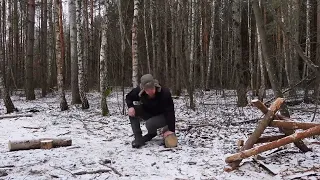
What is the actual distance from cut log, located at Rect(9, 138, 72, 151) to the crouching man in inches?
51.1

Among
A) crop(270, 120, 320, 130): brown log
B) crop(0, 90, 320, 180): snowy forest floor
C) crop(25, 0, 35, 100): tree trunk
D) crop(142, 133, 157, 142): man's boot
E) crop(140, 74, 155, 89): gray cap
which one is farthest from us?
crop(25, 0, 35, 100): tree trunk

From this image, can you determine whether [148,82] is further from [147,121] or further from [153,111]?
[147,121]

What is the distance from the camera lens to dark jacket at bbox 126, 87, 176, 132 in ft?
19.0

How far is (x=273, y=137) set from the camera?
508 centimetres

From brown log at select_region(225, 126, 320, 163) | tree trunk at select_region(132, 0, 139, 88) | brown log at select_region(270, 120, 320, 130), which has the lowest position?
brown log at select_region(225, 126, 320, 163)

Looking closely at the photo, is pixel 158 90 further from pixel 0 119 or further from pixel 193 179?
pixel 0 119

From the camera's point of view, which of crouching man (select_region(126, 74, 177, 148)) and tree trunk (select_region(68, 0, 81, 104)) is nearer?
crouching man (select_region(126, 74, 177, 148))

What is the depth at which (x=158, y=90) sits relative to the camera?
228 inches

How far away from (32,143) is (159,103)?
235cm

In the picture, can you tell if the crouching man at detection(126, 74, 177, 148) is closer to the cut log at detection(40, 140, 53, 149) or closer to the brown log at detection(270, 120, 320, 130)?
the cut log at detection(40, 140, 53, 149)

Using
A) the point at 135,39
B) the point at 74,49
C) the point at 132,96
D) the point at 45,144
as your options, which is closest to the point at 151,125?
the point at 132,96

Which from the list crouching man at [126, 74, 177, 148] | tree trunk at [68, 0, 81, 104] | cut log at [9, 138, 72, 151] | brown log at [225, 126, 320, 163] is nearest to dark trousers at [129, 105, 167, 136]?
crouching man at [126, 74, 177, 148]

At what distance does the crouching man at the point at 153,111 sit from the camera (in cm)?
575

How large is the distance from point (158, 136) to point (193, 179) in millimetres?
2714
